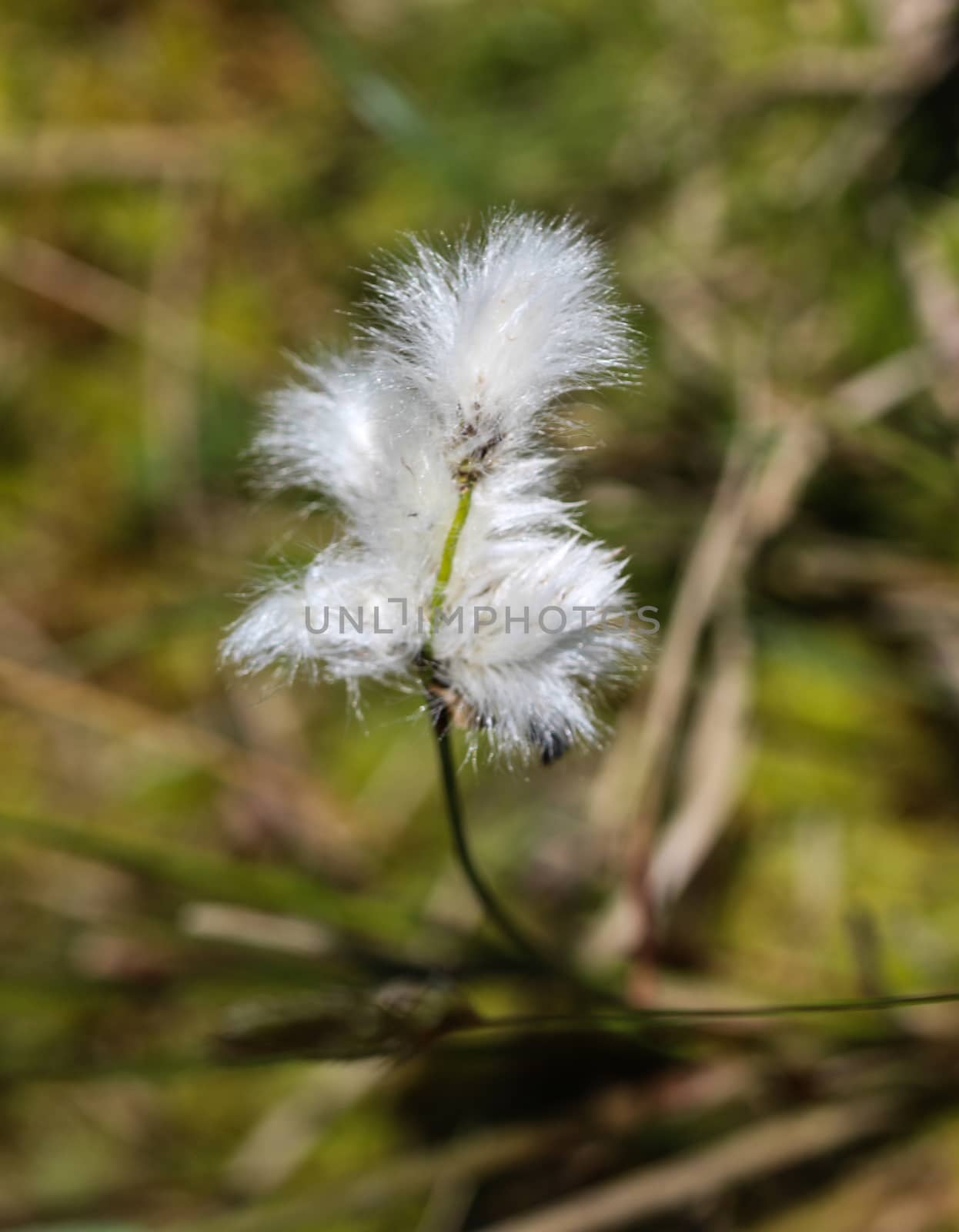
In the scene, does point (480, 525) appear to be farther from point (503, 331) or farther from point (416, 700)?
point (416, 700)

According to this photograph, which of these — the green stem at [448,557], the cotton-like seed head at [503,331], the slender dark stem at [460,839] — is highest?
the cotton-like seed head at [503,331]

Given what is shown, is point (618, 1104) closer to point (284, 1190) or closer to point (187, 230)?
point (284, 1190)

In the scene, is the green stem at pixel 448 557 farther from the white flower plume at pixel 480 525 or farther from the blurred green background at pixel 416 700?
the blurred green background at pixel 416 700

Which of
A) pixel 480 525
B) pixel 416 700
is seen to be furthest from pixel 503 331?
pixel 416 700

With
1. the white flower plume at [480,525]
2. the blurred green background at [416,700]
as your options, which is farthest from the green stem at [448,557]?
the blurred green background at [416,700]

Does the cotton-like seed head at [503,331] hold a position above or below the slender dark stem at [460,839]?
above

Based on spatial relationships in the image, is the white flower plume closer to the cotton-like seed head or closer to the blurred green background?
the cotton-like seed head
